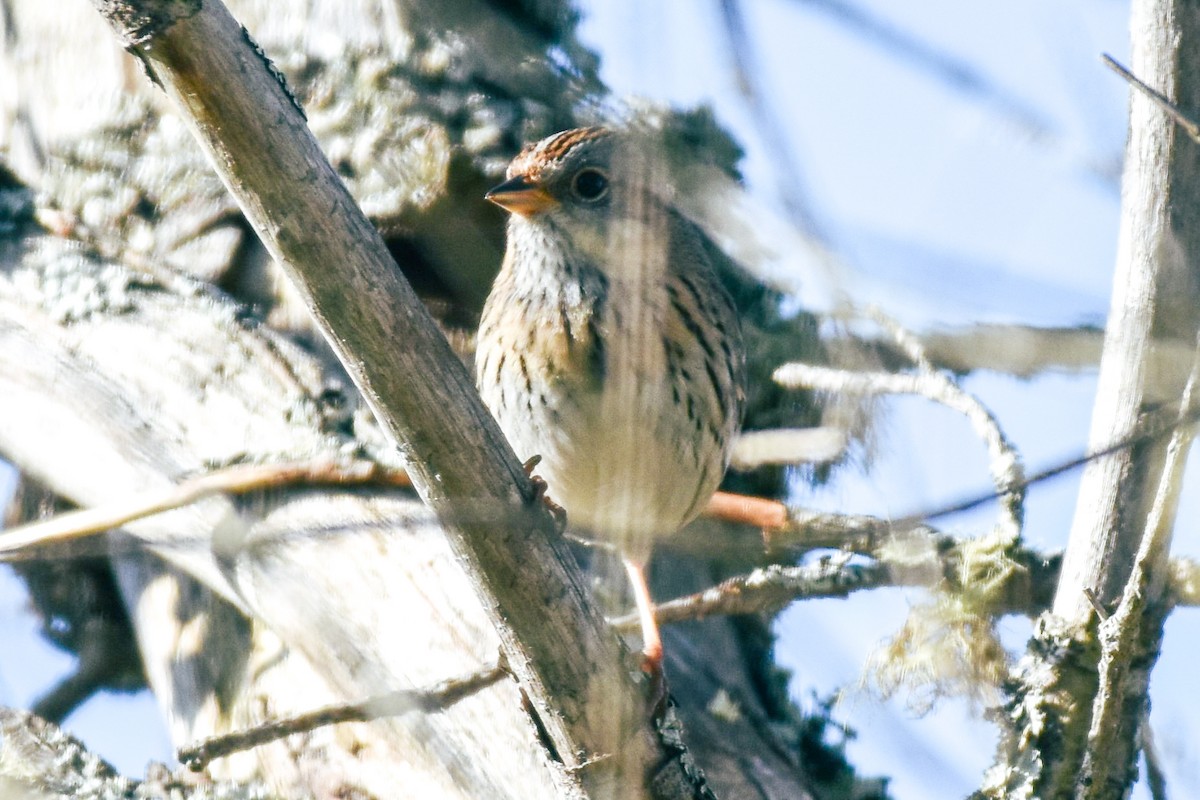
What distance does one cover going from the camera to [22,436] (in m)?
4.39

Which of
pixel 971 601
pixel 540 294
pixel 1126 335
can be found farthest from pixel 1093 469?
pixel 540 294

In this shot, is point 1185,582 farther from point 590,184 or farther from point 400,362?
point 590,184

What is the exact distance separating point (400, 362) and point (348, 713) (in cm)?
114

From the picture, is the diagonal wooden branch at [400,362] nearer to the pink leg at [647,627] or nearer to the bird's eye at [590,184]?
the pink leg at [647,627]

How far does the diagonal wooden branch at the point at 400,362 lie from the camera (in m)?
1.98

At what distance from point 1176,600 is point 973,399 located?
0.98 m

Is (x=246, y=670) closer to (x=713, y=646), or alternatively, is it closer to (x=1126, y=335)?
(x=713, y=646)

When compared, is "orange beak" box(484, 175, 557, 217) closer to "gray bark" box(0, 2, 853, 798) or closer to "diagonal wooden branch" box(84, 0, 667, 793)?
"gray bark" box(0, 2, 853, 798)

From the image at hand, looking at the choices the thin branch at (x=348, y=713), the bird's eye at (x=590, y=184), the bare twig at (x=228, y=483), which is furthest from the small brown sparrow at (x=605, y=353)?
the thin branch at (x=348, y=713)

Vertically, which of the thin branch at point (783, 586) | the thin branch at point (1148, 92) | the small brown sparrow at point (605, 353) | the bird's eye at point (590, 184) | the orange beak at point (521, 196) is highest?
the bird's eye at point (590, 184)

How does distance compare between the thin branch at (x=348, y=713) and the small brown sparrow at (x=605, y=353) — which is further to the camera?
the small brown sparrow at (x=605, y=353)

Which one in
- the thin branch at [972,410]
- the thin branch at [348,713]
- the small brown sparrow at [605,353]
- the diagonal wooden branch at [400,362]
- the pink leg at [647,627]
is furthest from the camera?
the small brown sparrow at [605,353]

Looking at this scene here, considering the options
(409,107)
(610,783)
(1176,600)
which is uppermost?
(409,107)

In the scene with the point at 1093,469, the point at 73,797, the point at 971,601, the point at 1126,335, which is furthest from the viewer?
the point at 971,601
